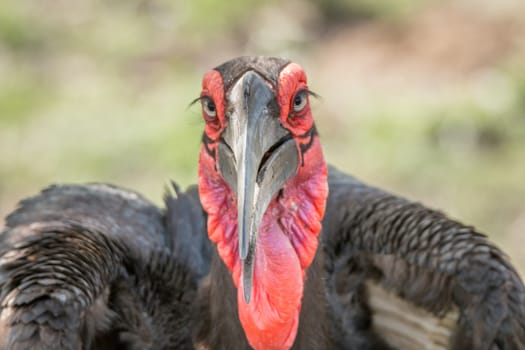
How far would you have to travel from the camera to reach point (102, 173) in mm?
7422

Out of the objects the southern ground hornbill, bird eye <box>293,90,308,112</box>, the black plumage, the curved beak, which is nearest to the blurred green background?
the southern ground hornbill

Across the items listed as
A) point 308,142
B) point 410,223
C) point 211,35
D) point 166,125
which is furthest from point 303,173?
point 211,35

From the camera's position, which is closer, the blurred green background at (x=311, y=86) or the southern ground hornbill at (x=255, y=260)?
the southern ground hornbill at (x=255, y=260)

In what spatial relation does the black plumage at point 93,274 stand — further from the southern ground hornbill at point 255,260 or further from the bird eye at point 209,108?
the bird eye at point 209,108

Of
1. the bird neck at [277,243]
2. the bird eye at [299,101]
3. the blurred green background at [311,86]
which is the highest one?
the blurred green background at [311,86]

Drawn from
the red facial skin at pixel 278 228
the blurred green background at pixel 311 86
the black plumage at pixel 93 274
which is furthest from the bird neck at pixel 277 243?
the blurred green background at pixel 311 86

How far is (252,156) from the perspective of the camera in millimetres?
3049

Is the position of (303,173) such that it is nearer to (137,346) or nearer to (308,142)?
(308,142)

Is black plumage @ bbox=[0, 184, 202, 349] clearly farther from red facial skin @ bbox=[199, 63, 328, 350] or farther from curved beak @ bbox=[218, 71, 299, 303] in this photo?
curved beak @ bbox=[218, 71, 299, 303]

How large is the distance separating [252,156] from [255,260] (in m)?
0.41

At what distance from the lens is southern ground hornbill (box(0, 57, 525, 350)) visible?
128 inches

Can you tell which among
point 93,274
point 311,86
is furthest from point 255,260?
point 311,86

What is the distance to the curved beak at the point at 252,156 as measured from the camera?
3.02m

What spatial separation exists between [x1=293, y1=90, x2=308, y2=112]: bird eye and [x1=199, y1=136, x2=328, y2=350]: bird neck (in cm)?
15
